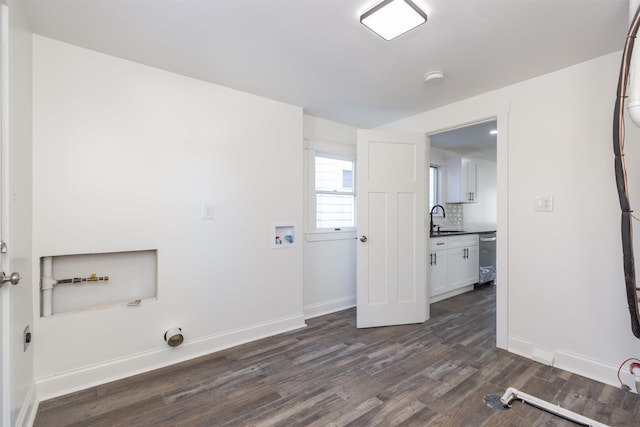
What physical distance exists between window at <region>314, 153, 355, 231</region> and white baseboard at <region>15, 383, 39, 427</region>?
2.52 m

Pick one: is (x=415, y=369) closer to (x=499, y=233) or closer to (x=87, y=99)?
(x=499, y=233)

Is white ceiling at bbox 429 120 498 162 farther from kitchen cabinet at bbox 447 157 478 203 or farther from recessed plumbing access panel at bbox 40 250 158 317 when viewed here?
recessed plumbing access panel at bbox 40 250 158 317

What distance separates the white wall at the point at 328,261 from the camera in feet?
10.8

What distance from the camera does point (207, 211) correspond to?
8.11ft

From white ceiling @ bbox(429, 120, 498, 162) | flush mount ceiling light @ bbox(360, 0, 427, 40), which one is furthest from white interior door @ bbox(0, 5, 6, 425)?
white ceiling @ bbox(429, 120, 498, 162)

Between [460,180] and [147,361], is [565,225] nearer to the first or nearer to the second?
[460,180]

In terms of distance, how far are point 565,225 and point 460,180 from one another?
2665 mm

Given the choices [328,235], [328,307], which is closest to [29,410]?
[328,307]

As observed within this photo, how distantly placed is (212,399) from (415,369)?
1.44 metres

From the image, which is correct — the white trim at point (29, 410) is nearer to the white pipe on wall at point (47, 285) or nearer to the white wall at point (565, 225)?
the white pipe on wall at point (47, 285)

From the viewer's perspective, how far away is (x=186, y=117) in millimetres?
2373

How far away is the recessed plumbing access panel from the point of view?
192cm

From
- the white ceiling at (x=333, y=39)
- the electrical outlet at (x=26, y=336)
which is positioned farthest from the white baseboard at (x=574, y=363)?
the electrical outlet at (x=26, y=336)

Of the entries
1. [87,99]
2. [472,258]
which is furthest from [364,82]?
[472,258]
